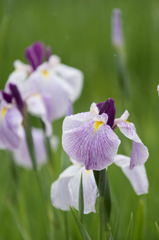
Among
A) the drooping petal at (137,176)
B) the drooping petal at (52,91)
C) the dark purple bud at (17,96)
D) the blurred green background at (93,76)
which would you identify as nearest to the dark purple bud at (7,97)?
the dark purple bud at (17,96)

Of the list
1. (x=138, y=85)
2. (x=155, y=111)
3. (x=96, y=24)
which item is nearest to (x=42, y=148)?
(x=155, y=111)

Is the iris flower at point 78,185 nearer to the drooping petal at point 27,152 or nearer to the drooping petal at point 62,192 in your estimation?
the drooping petal at point 62,192

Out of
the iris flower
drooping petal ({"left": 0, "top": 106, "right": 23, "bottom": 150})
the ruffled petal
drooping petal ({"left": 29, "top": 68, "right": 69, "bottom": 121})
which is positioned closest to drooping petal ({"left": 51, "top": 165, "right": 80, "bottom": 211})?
the iris flower

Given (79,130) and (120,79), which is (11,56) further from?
(79,130)

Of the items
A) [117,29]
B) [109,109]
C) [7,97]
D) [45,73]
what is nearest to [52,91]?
[45,73]

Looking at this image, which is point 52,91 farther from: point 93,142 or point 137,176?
point 93,142

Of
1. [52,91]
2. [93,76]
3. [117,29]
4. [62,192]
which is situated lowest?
[93,76]
